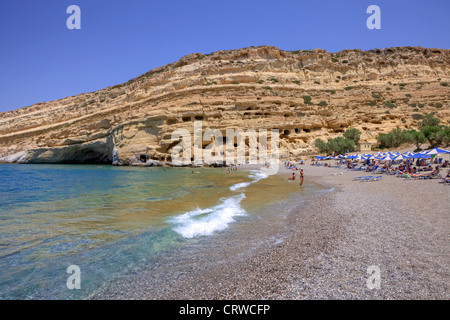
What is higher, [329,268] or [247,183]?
[329,268]

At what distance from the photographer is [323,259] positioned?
4789 millimetres

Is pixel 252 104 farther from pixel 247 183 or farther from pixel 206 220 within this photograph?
pixel 206 220

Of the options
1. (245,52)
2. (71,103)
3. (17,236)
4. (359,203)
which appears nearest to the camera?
(17,236)

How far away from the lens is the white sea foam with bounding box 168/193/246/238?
291 inches

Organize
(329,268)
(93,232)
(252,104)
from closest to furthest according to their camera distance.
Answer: (329,268) < (93,232) < (252,104)

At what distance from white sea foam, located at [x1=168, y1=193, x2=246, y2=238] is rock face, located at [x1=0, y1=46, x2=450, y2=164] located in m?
27.8

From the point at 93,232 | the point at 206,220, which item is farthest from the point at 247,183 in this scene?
the point at 93,232

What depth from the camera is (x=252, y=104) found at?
3953 centimetres

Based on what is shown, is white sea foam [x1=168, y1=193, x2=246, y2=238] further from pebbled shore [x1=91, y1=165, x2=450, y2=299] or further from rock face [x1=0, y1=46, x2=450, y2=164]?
rock face [x1=0, y1=46, x2=450, y2=164]

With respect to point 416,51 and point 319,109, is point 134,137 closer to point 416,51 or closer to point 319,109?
point 319,109

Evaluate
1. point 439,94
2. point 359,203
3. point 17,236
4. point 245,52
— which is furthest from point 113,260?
point 439,94

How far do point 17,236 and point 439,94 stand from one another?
181 ft

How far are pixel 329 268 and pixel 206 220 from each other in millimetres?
4887

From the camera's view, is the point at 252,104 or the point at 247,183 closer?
the point at 247,183
